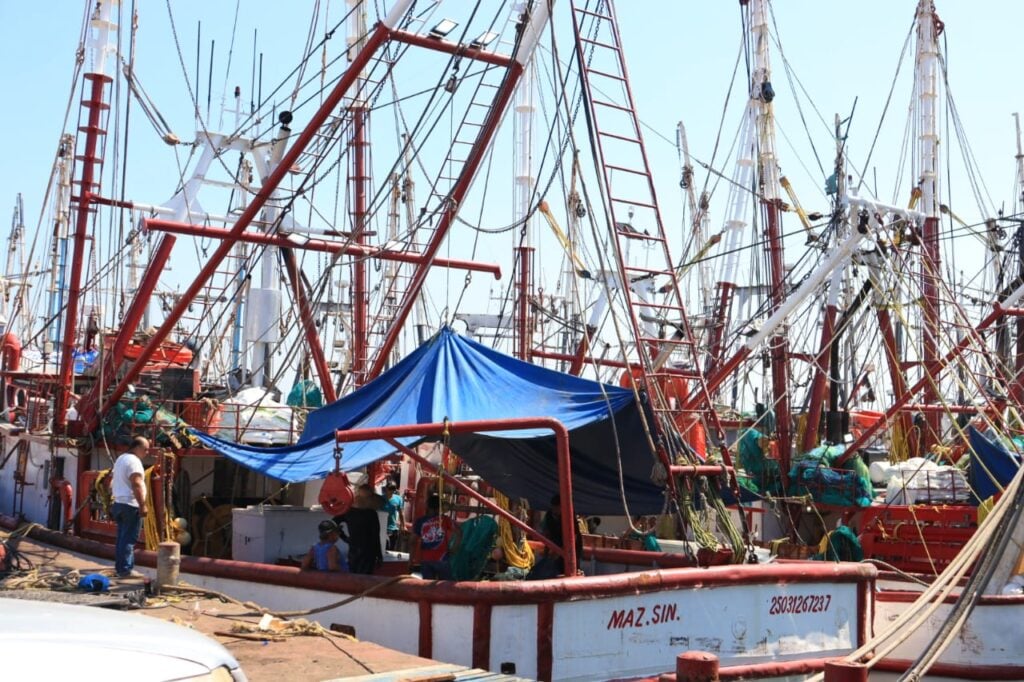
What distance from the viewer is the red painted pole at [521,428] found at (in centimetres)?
992

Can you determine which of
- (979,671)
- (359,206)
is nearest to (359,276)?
(359,206)

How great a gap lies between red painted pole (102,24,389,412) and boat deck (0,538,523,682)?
3.84 meters

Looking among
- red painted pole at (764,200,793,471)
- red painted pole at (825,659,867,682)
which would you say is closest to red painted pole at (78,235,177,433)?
red painted pole at (825,659,867,682)

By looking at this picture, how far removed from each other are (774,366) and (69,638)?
71.3ft

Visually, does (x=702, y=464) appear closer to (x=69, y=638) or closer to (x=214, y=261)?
(x=214, y=261)

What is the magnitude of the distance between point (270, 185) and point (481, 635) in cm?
678

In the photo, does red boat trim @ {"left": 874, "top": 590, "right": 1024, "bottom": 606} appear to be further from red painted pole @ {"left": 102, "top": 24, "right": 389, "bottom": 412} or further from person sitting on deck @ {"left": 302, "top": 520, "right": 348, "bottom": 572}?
red painted pole @ {"left": 102, "top": 24, "right": 389, "bottom": 412}

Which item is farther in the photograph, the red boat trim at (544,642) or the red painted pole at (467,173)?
the red painted pole at (467,173)

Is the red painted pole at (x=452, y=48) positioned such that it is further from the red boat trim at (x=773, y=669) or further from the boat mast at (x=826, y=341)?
the boat mast at (x=826, y=341)

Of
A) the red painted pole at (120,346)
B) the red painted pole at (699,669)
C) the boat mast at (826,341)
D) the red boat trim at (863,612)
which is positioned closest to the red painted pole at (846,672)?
the red painted pole at (699,669)

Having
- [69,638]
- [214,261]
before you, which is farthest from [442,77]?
[69,638]

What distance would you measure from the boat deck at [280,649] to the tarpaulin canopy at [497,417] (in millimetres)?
2143

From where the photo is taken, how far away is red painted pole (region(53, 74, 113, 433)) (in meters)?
15.2

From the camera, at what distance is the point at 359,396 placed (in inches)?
507
